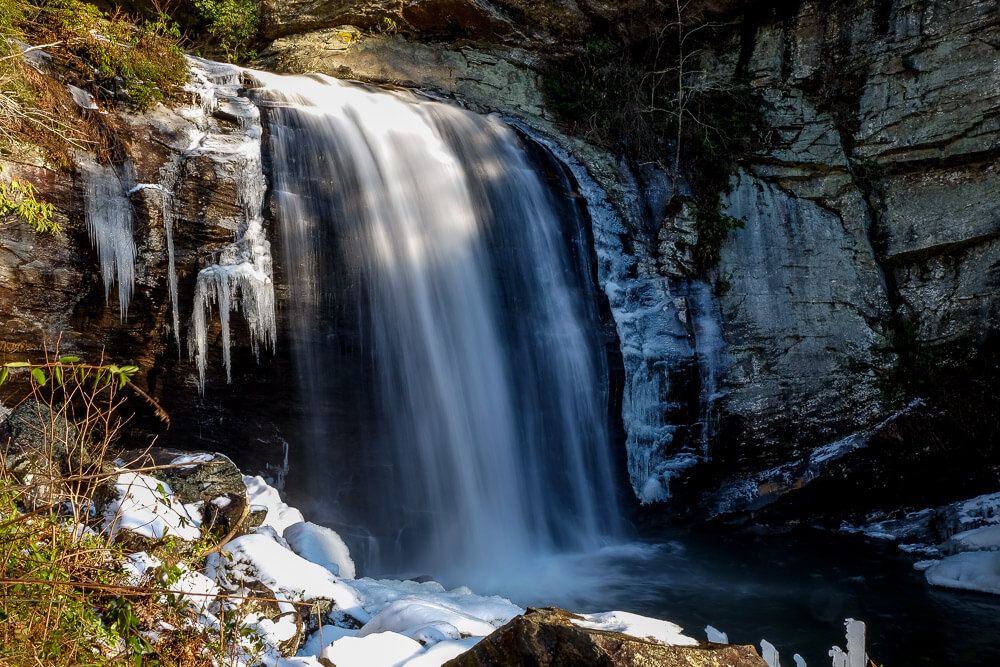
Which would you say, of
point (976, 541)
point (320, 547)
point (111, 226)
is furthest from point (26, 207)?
point (976, 541)

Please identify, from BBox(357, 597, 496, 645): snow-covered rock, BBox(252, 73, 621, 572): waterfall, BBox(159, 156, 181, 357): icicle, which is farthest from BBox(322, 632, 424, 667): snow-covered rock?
BBox(159, 156, 181, 357): icicle

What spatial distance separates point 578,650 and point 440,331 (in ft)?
14.7

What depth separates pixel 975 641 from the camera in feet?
16.8

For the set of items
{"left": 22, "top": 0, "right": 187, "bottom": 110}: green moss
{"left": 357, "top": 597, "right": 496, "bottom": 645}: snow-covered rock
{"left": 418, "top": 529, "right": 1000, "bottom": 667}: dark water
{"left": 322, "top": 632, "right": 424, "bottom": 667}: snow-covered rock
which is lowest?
{"left": 418, "top": 529, "right": 1000, "bottom": 667}: dark water

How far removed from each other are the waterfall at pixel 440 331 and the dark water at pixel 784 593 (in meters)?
0.56

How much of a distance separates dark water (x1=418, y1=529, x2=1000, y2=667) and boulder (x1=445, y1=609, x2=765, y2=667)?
2768mm

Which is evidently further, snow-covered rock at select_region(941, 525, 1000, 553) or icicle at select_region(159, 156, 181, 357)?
snow-covered rock at select_region(941, 525, 1000, 553)

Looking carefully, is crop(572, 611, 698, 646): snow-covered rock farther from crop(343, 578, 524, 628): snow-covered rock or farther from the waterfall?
the waterfall

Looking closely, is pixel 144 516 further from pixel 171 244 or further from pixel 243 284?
pixel 171 244

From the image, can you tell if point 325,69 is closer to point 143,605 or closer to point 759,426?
point 759,426

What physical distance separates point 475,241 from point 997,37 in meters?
6.00

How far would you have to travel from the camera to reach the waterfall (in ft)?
20.7

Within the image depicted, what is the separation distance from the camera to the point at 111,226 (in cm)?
555

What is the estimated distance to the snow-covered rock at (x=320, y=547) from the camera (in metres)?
4.91
